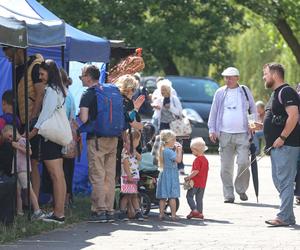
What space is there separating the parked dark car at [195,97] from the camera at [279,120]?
13.6 metres

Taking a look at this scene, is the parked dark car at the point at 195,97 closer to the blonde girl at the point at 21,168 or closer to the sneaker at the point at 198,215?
the sneaker at the point at 198,215

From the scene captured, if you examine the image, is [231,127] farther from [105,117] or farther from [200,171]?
[105,117]

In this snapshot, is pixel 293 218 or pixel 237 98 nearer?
pixel 293 218

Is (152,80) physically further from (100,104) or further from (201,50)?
(100,104)

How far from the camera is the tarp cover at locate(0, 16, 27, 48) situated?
33.8ft

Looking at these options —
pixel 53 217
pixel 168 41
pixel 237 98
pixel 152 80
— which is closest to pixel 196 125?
pixel 152 80

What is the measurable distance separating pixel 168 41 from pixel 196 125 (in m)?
8.53

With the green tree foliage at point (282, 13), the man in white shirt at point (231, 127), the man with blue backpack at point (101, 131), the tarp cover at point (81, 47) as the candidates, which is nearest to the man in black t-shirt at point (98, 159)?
the man with blue backpack at point (101, 131)

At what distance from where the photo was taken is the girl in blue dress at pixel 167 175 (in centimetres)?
1251

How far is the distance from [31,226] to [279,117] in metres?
3.11

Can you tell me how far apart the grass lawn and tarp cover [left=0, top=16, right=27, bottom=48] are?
1921mm

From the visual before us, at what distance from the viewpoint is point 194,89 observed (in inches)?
1067

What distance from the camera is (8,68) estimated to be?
13344 millimetres

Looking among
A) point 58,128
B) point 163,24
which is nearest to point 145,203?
point 58,128
